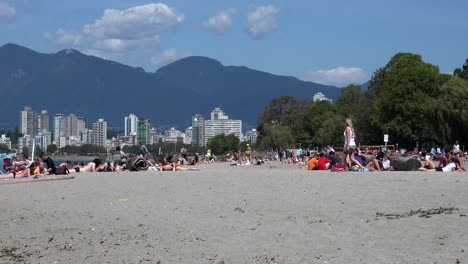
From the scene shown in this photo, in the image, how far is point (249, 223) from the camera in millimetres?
10461

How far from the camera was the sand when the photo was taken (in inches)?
336

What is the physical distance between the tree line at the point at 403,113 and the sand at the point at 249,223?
43925 mm

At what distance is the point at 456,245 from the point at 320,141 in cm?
9411

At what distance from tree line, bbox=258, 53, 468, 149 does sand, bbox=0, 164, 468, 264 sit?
144 feet

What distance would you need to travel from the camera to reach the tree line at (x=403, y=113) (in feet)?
187

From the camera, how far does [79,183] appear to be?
59.8 ft

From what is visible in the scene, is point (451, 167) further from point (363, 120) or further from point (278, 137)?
point (278, 137)

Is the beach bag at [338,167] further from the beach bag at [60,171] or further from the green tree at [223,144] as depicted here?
the green tree at [223,144]

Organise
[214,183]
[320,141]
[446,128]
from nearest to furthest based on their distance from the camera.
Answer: [214,183] < [446,128] < [320,141]

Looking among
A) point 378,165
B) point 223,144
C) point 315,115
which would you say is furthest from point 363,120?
point 223,144

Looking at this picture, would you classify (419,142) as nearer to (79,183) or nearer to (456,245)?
(79,183)

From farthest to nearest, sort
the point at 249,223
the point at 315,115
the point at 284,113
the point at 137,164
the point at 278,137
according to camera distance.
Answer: the point at 284,113, the point at 315,115, the point at 278,137, the point at 137,164, the point at 249,223

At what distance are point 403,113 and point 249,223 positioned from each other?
60736 millimetres

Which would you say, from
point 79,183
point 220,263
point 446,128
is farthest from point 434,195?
point 446,128
